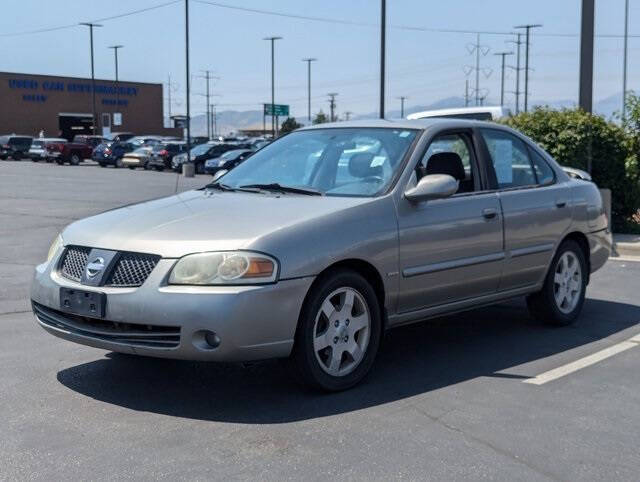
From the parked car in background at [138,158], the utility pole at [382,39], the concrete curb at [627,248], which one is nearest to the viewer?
the concrete curb at [627,248]

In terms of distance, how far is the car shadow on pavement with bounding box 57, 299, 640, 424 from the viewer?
4945 millimetres

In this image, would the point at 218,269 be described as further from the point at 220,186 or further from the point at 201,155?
the point at 201,155

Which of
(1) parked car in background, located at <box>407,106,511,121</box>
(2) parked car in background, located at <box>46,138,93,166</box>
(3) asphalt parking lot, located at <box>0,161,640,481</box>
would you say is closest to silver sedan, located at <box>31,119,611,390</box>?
(3) asphalt parking lot, located at <box>0,161,640,481</box>

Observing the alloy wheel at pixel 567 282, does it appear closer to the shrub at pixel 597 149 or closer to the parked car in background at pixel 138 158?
the shrub at pixel 597 149

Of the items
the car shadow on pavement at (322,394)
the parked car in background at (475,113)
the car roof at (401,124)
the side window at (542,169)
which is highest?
the parked car in background at (475,113)

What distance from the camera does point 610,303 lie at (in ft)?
27.3

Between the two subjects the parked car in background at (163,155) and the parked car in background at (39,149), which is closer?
the parked car in background at (163,155)

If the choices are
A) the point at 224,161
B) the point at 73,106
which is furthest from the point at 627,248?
the point at 73,106

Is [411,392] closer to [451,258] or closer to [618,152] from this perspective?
[451,258]

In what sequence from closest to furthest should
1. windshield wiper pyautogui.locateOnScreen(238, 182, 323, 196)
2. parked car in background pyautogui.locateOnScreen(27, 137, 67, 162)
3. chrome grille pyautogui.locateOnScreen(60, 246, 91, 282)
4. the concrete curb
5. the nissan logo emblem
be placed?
1. the nissan logo emblem
2. chrome grille pyautogui.locateOnScreen(60, 246, 91, 282)
3. windshield wiper pyautogui.locateOnScreen(238, 182, 323, 196)
4. the concrete curb
5. parked car in background pyautogui.locateOnScreen(27, 137, 67, 162)

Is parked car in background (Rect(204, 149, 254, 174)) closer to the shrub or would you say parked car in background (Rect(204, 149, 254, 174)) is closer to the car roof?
the shrub

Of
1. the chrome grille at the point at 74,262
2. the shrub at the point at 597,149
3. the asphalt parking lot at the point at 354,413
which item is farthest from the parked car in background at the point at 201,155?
the chrome grille at the point at 74,262

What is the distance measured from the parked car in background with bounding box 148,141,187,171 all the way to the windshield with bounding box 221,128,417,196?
1574 inches

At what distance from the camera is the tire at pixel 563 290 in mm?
7020
